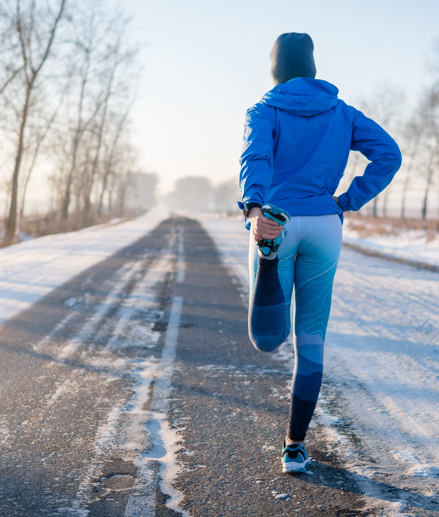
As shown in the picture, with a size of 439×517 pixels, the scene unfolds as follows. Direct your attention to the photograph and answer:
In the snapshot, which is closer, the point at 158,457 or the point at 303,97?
the point at 303,97

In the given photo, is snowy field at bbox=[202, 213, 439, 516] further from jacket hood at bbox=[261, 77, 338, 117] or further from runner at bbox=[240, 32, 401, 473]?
jacket hood at bbox=[261, 77, 338, 117]

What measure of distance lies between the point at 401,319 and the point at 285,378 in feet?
7.53

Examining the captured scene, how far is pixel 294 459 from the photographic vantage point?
1.92 metres

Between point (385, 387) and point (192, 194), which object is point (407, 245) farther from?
point (192, 194)

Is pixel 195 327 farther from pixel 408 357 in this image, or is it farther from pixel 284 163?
pixel 284 163

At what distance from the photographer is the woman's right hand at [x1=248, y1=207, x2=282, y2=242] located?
1.61 m

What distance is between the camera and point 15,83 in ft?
49.7

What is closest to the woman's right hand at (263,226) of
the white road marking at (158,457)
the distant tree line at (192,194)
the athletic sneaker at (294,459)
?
the athletic sneaker at (294,459)

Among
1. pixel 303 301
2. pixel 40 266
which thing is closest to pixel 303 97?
pixel 303 301

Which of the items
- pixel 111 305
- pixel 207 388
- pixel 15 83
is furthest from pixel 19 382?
pixel 15 83

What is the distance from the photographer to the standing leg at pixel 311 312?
1891 millimetres

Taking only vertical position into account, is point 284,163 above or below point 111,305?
above

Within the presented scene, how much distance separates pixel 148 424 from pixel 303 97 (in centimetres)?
184

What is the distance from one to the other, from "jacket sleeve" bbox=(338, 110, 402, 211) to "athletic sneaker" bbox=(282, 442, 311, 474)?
1.14 meters
